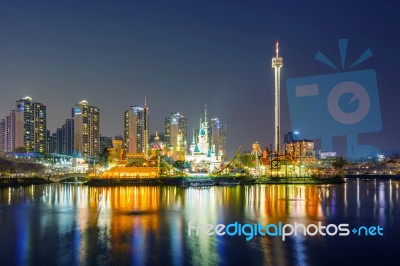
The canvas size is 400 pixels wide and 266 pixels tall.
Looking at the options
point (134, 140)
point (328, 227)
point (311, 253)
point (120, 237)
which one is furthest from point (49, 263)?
point (134, 140)

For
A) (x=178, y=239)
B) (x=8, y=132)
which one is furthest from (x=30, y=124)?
(x=178, y=239)

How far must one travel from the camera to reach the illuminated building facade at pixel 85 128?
120 meters

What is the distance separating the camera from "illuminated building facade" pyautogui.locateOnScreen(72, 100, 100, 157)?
4719 inches

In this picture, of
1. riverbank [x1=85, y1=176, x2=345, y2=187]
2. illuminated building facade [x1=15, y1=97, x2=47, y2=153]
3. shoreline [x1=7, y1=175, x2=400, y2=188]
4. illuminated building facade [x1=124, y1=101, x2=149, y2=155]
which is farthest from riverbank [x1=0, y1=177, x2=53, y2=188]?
illuminated building facade [x1=124, y1=101, x2=149, y2=155]

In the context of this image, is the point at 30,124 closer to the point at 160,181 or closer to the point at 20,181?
the point at 20,181

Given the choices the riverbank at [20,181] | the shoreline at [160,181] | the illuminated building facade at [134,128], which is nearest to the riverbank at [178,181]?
the shoreline at [160,181]

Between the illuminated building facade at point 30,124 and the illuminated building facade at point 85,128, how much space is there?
32.2 feet

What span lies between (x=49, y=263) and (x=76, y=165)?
85.6 meters

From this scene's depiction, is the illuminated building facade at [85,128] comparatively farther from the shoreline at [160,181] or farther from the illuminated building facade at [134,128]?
the shoreline at [160,181]

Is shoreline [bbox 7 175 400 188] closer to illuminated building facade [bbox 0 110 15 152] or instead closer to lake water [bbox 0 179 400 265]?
lake water [bbox 0 179 400 265]

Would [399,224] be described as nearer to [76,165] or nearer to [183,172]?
[183,172]

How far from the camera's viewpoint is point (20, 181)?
58.6 metres

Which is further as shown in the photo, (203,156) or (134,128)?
(134,128)

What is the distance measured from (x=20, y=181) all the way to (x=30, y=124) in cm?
5312
